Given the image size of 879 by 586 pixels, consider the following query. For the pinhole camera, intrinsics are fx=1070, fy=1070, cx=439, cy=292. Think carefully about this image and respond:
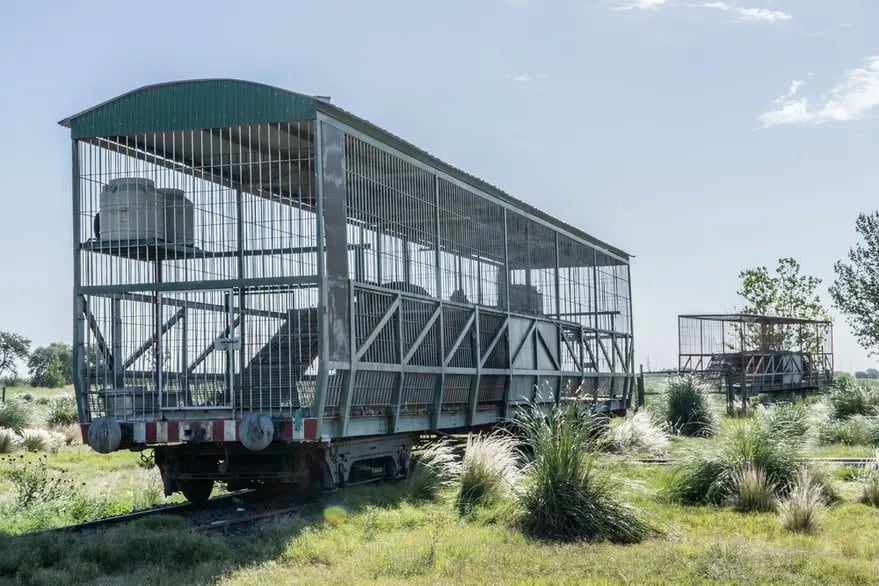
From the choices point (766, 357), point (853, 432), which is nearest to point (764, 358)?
point (766, 357)

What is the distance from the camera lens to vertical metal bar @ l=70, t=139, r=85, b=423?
1315cm

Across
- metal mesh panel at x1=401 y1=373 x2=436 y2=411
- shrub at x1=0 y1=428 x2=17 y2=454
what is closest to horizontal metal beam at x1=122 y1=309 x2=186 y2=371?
metal mesh panel at x1=401 y1=373 x2=436 y2=411

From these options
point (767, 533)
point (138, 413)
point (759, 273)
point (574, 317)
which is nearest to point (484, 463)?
point (767, 533)

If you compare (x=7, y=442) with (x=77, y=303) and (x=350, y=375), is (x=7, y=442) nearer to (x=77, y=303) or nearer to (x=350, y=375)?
(x=77, y=303)

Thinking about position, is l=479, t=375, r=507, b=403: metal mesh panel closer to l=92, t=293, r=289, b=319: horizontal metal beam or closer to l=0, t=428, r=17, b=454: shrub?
l=92, t=293, r=289, b=319: horizontal metal beam

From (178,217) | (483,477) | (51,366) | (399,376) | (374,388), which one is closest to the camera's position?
(483,477)

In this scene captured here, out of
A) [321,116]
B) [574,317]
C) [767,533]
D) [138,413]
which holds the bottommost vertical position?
[767,533]

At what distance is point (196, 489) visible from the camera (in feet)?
46.2

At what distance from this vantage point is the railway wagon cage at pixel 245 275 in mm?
12492

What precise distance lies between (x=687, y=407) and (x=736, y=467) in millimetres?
12833

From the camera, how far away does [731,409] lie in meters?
33.0

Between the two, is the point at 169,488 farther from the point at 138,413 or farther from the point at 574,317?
the point at 574,317

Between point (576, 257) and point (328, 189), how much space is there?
10.9 meters

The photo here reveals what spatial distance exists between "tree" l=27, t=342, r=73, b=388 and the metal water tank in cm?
6418
